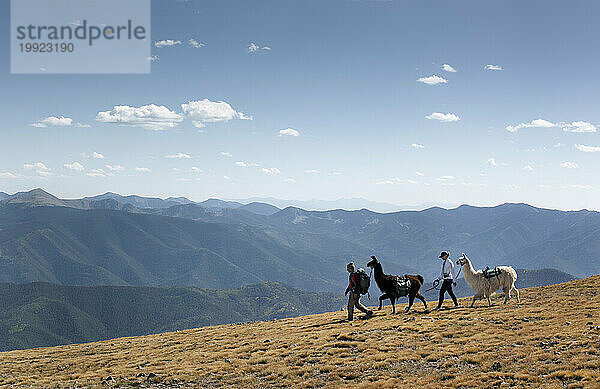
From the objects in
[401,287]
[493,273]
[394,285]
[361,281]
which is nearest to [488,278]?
[493,273]

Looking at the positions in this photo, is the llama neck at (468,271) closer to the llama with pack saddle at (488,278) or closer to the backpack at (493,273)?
the llama with pack saddle at (488,278)

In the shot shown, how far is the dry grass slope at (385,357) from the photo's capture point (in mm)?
16516

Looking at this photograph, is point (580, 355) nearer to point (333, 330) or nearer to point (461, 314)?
point (461, 314)

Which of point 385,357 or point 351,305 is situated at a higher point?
point 351,305

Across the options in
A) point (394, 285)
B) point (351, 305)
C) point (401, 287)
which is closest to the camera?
point (394, 285)

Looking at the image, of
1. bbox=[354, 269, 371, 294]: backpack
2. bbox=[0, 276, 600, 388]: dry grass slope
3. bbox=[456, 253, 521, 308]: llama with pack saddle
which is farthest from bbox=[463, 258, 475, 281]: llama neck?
bbox=[354, 269, 371, 294]: backpack

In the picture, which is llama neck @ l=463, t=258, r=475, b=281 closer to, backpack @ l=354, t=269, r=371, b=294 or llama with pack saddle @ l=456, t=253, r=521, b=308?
llama with pack saddle @ l=456, t=253, r=521, b=308

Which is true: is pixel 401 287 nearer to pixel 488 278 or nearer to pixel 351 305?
pixel 351 305

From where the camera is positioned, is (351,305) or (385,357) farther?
(351,305)

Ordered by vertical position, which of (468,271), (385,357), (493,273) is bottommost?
(385,357)

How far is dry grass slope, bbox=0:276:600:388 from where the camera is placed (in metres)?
16.5

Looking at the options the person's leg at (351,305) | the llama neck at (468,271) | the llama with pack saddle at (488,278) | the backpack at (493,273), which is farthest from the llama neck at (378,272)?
the backpack at (493,273)

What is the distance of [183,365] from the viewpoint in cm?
2341

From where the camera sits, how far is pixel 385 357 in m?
20.0
